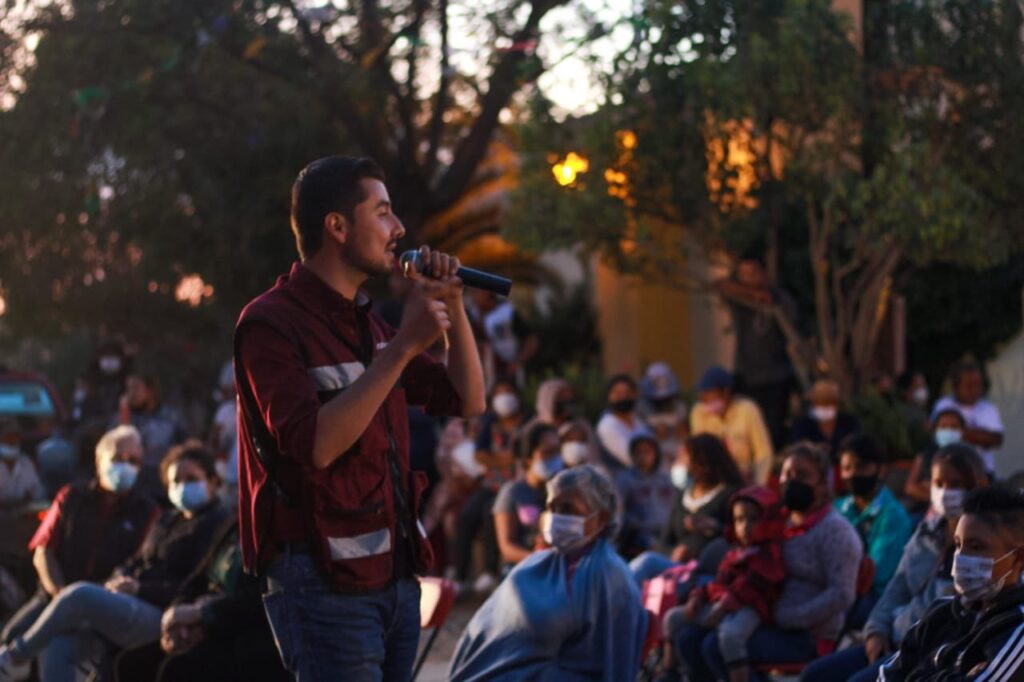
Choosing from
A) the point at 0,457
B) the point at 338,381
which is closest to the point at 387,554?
the point at 338,381

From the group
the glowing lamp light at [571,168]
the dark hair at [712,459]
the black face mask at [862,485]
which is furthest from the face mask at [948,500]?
the glowing lamp light at [571,168]

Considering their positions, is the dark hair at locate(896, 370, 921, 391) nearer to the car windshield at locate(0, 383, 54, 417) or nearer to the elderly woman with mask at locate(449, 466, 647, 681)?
the car windshield at locate(0, 383, 54, 417)

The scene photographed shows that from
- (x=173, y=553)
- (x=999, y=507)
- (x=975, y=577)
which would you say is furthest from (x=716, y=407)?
(x=975, y=577)

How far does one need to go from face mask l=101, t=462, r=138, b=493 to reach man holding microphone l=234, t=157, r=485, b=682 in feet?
18.6

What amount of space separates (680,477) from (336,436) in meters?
8.12

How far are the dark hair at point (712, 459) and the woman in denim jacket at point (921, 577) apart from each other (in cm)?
231

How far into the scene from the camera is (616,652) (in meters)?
7.64

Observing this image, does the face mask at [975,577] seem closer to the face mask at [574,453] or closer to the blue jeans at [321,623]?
the blue jeans at [321,623]

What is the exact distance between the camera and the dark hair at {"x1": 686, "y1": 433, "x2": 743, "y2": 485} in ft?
35.4

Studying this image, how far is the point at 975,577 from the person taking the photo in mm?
5816

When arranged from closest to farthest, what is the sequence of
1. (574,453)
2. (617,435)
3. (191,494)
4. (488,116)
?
(191,494) → (574,453) → (617,435) → (488,116)

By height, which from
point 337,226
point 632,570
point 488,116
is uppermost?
point 488,116

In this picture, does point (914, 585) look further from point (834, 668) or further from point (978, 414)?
point (978, 414)

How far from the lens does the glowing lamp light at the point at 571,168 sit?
15242 mm
